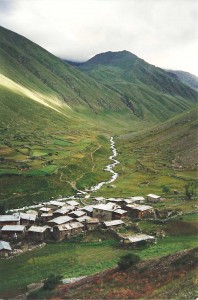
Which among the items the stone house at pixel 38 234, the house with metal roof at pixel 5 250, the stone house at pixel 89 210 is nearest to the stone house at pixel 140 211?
the stone house at pixel 89 210

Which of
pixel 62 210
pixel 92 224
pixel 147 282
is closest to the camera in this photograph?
pixel 147 282

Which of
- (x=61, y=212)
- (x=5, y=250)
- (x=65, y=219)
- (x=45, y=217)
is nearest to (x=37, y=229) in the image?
(x=65, y=219)

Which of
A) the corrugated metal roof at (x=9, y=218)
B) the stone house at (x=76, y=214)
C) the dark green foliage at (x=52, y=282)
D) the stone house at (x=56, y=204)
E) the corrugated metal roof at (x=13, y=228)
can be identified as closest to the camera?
the dark green foliage at (x=52, y=282)

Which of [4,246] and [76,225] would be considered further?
[76,225]

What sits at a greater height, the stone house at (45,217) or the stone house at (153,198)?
the stone house at (153,198)

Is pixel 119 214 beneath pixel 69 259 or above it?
above

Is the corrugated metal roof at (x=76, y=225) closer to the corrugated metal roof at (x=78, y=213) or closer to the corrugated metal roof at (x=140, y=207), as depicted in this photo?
Result: the corrugated metal roof at (x=78, y=213)

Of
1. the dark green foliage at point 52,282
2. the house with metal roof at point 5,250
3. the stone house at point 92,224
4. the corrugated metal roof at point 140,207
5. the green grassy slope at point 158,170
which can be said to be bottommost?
the dark green foliage at point 52,282

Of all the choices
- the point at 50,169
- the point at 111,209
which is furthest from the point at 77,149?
the point at 111,209

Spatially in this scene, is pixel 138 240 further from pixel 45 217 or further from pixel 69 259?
pixel 45 217

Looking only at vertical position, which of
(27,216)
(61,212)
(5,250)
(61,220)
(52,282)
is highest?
(61,212)

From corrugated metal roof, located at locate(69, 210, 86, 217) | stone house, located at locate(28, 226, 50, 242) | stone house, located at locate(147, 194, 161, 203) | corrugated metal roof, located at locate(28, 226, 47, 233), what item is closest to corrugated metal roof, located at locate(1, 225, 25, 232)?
corrugated metal roof, located at locate(28, 226, 47, 233)
